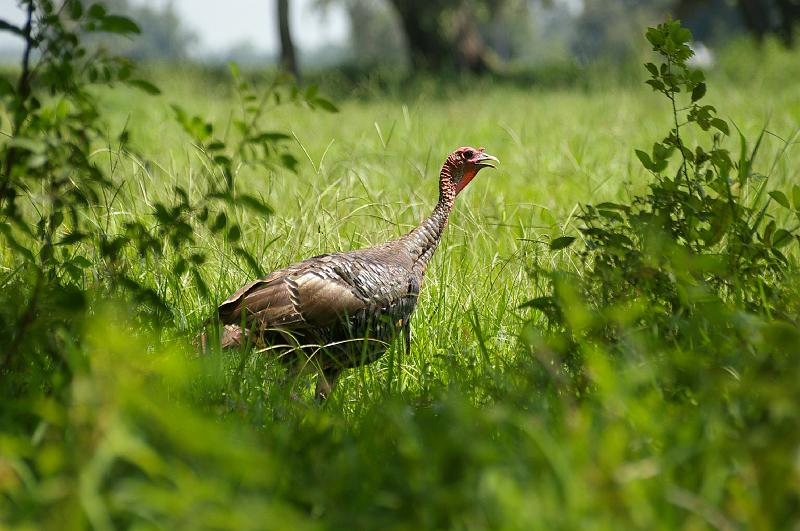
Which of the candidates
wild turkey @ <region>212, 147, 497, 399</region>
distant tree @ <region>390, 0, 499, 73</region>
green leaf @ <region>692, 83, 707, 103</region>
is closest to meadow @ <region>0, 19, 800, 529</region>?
wild turkey @ <region>212, 147, 497, 399</region>

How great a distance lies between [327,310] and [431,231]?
2.39ft

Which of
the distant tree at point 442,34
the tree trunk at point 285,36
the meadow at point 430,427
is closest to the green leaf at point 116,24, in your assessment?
the meadow at point 430,427

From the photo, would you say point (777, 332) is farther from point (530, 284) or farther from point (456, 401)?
point (530, 284)

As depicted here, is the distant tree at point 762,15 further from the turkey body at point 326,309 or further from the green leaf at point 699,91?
the turkey body at point 326,309

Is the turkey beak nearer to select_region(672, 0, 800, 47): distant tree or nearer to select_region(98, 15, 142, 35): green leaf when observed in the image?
select_region(98, 15, 142, 35): green leaf

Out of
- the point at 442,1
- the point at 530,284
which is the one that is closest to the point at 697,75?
the point at 530,284

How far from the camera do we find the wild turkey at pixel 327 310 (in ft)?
10.5

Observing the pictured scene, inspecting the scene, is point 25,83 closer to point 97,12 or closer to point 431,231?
point 97,12

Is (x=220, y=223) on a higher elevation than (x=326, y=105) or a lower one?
lower

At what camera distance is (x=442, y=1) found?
20.0 meters

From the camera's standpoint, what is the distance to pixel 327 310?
328cm

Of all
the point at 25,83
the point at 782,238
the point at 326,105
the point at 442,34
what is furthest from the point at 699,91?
the point at 442,34

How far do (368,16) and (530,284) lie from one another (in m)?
42.8

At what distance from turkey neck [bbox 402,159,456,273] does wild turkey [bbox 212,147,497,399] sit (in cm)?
18
